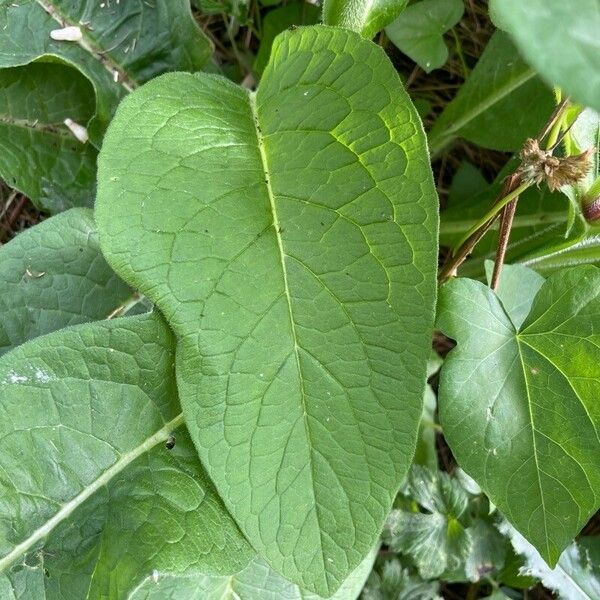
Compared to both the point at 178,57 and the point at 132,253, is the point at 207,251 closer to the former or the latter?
the point at 132,253

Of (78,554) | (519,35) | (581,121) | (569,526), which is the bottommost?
(78,554)

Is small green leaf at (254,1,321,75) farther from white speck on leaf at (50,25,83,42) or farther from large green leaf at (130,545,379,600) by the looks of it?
large green leaf at (130,545,379,600)

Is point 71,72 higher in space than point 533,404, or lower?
higher

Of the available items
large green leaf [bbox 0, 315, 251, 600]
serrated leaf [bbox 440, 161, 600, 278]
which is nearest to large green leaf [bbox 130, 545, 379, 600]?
large green leaf [bbox 0, 315, 251, 600]

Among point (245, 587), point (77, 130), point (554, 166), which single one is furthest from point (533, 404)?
point (77, 130)

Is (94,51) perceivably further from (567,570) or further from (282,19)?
(567,570)

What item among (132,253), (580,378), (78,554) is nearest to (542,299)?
(580,378)

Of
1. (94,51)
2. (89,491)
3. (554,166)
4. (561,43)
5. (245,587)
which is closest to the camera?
(561,43)
